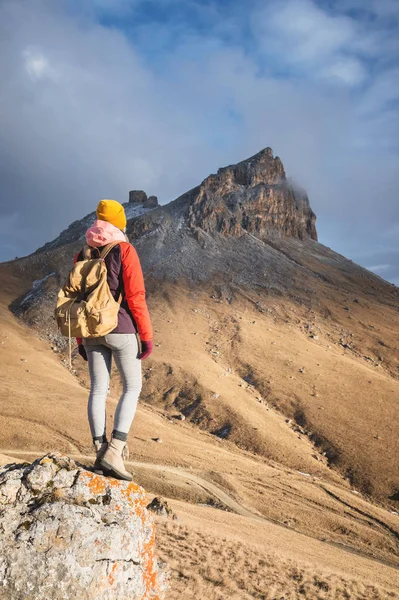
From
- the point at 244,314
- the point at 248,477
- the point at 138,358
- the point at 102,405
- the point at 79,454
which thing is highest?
the point at 244,314

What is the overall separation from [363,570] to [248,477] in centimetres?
885

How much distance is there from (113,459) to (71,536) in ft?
2.86

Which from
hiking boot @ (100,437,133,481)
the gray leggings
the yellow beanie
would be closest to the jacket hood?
the yellow beanie

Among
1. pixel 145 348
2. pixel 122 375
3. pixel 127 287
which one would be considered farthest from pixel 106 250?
pixel 122 375

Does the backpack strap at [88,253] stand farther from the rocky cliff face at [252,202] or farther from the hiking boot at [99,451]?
the rocky cliff face at [252,202]

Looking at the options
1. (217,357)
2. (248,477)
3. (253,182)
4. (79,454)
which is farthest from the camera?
(253,182)

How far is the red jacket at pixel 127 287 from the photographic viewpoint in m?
4.76

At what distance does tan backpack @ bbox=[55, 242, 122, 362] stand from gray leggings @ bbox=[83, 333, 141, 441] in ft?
0.84

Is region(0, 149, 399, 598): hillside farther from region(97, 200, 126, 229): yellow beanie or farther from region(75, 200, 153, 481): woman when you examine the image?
region(97, 200, 126, 229): yellow beanie

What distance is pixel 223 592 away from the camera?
690 centimetres

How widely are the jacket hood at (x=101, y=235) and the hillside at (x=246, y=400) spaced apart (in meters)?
5.40

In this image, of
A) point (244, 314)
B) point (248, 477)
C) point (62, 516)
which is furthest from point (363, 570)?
point (244, 314)

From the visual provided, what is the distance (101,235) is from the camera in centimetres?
494

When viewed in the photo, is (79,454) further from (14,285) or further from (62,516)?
(14,285)
